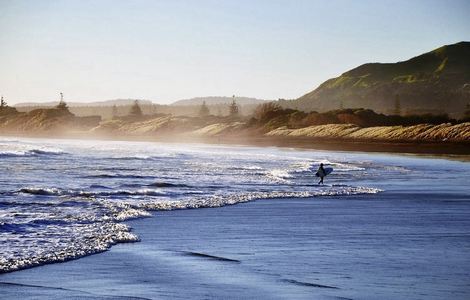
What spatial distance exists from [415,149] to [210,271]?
8298 centimetres

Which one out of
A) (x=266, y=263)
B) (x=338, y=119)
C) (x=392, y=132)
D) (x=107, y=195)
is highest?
(x=338, y=119)

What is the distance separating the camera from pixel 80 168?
1433 inches

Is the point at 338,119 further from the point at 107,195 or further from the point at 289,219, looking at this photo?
the point at 289,219

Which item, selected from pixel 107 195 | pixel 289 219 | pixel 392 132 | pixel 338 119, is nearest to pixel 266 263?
pixel 289 219

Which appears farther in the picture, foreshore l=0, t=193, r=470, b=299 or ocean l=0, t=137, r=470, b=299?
ocean l=0, t=137, r=470, b=299

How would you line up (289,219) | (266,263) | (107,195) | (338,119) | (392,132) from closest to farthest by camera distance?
1. (266,263)
2. (289,219)
3. (107,195)
4. (392,132)
5. (338,119)

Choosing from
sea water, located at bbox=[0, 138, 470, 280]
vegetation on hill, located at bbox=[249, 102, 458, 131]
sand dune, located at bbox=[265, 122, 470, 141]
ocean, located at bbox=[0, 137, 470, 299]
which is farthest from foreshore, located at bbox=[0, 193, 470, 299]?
vegetation on hill, located at bbox=[249, 102, 458, 131]

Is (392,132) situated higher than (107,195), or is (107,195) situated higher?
(392,132)

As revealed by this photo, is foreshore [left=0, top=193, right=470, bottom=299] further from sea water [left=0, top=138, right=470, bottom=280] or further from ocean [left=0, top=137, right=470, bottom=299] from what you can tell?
sea water [left=0, top=138, right=470, bottom=280]

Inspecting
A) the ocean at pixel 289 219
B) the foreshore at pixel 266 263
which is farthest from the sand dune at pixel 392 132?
the foreshore at pixel 266 263

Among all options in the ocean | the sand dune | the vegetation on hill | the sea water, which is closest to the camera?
the ocean

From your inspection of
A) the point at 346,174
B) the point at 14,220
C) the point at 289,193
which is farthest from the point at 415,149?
the point at 14,220

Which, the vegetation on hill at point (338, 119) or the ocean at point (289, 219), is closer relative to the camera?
the ocean at point (289, 219)

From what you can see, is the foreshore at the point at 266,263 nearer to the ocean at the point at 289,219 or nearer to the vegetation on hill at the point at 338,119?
the ocean at the point at 289,219
